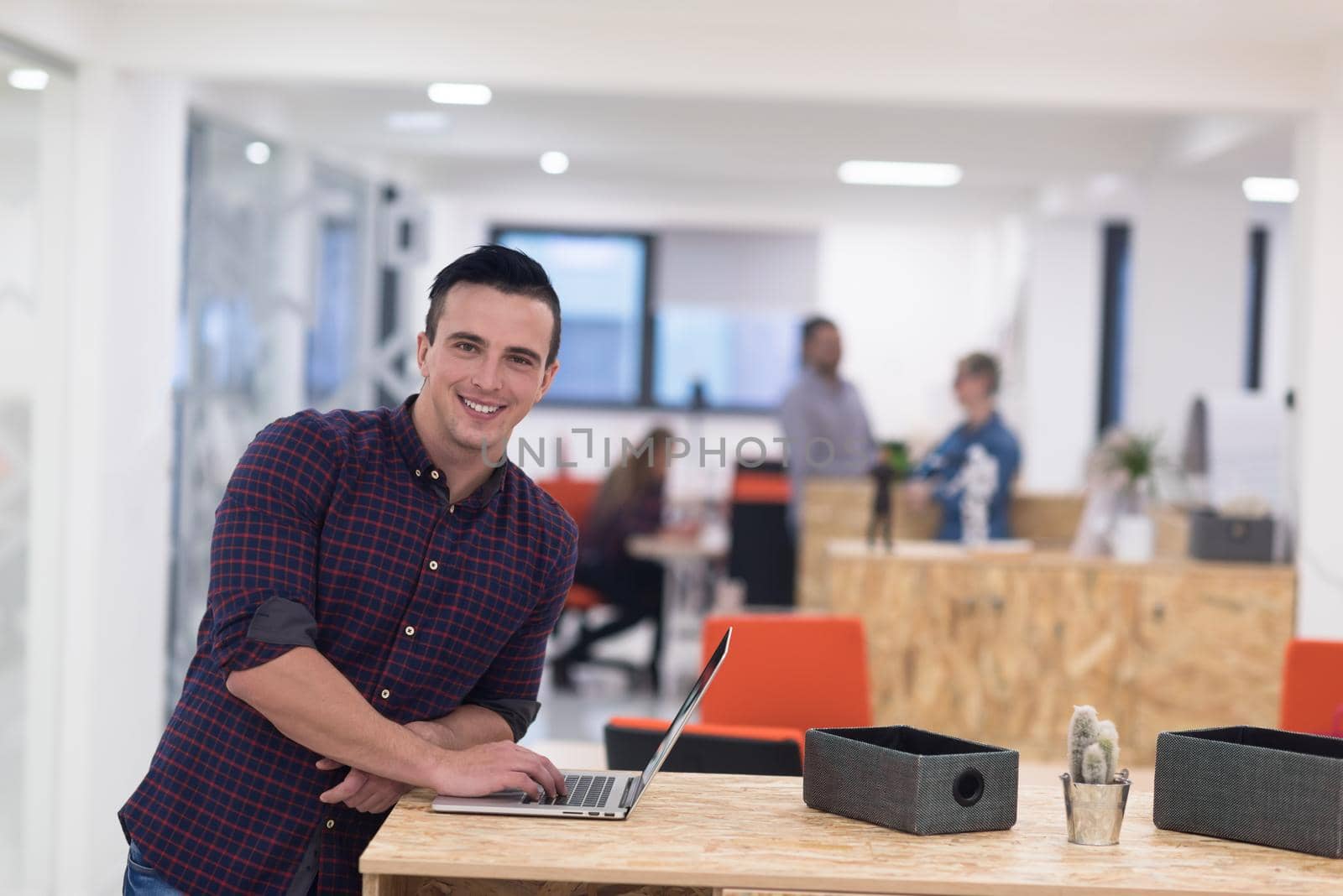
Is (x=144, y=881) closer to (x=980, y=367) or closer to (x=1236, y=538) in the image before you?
(x=1236, y=538)

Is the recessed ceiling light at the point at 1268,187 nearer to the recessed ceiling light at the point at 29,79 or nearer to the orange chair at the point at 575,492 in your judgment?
the orange chair at the point at 575,492

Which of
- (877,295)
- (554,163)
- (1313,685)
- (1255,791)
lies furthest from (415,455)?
(877,295)

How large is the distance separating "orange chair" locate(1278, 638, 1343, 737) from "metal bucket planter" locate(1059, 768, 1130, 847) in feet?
6.01

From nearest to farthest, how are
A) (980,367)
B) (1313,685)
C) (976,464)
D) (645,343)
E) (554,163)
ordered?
(1313,685), (976,464), (980,367), (554,163), (645,343)

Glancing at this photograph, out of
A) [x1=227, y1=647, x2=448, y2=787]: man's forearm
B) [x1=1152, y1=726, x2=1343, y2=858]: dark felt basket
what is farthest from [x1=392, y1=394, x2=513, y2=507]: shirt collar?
[x1=1152, y1=726, x2=1343, y2=858]: dark felt basket

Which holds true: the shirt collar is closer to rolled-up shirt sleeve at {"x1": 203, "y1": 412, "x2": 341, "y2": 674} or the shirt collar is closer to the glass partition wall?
rolled-up shirt sleeve at {"x1": 203, "y1": 412, "x2": 341, "y2": 674}

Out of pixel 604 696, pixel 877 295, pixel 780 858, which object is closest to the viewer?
pixel 780 858

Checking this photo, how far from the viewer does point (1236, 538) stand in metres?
5.50

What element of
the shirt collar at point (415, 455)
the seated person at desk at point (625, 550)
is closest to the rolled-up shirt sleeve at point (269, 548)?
the shirt collar at point (415, 455)

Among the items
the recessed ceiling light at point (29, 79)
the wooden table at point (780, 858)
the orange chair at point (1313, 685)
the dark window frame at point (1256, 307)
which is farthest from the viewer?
the dark window frame at point (1256, 307)

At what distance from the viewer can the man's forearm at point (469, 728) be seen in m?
2.24

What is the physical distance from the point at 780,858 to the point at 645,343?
10.9 meters

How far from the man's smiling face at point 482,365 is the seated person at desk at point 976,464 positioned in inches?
162

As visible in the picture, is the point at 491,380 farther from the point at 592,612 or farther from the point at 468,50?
the point at 592,612
